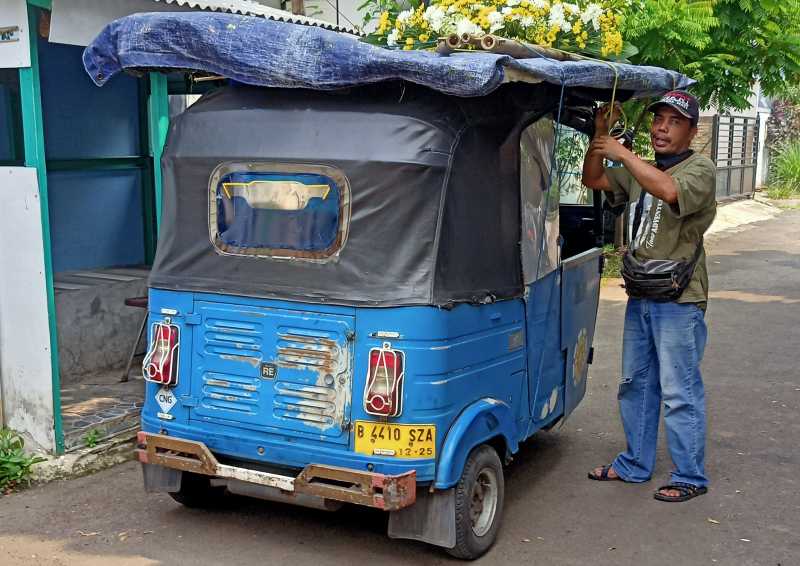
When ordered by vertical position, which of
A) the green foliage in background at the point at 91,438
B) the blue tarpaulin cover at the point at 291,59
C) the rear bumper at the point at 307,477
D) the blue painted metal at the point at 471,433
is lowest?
the green foliage in background at the point at 91,438

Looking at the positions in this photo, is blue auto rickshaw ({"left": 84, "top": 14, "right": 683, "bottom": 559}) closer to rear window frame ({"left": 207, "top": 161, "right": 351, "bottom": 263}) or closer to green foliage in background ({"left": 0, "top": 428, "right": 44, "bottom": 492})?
rear window frame ({"left": 207, "top": 161, "right": 351, "bottom": 263})

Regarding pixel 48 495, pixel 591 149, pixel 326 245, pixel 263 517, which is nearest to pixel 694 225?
pixel 591 149

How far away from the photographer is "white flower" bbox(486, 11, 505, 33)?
14.1 ft

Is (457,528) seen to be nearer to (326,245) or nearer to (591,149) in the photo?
(326,245)

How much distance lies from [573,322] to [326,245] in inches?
73.2

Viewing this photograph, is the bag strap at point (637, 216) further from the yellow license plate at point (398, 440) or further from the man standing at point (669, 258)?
the yellow license plate at point (398, 440)

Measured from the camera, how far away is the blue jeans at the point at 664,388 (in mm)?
4785

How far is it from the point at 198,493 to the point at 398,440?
56.4 inches

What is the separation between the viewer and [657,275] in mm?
4727

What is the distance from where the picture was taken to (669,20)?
28.0 feet

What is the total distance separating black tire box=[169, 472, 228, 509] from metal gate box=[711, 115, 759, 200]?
651 inches

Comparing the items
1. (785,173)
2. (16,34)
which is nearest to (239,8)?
(16,34)

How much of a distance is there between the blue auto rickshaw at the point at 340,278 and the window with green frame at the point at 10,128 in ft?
9.83

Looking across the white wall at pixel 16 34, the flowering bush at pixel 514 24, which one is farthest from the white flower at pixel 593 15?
the white wall at pixel 16 34
